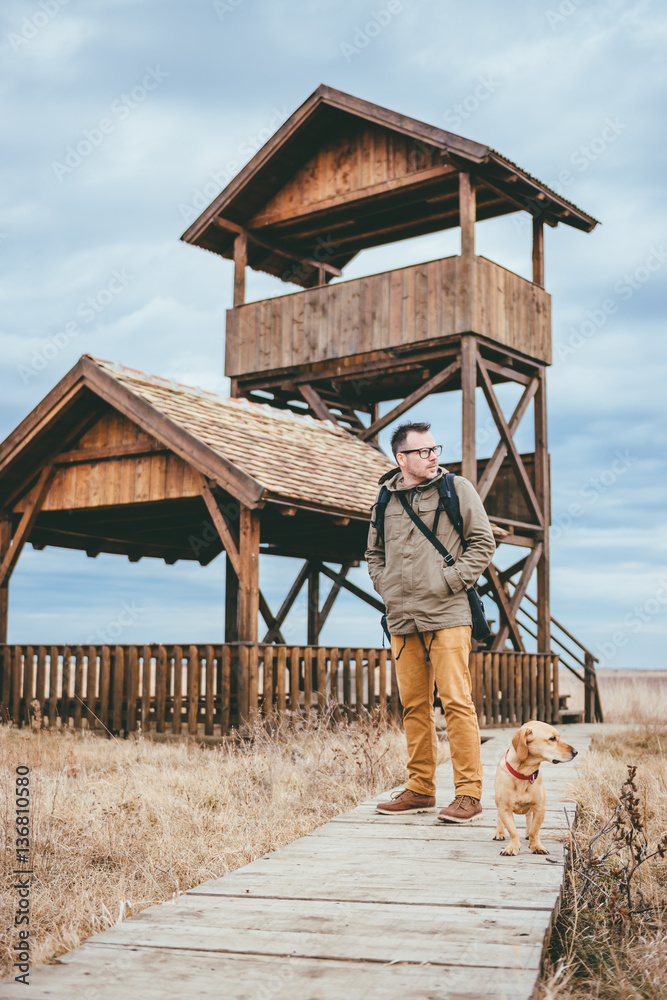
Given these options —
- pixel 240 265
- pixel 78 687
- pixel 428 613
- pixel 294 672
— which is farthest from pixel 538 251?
pixel 428 613

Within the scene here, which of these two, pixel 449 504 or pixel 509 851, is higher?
pixel 449 504

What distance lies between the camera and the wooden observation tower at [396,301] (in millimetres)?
16266

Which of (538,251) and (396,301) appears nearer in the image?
(396,301)

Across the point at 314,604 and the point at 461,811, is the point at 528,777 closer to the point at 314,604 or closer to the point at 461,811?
the point at 461,811

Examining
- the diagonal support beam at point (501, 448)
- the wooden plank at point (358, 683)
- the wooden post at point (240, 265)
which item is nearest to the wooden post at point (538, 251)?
the diagonal support beam at point (501, 448)

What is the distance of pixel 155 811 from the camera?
7.56 metres

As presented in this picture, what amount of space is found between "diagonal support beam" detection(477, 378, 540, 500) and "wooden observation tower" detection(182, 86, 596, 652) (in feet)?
0.09

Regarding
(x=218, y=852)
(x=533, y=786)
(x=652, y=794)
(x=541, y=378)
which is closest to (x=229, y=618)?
(x=541, y=378)

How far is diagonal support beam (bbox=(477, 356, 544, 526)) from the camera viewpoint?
53.5ft

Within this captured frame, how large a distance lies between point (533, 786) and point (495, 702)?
10.7m

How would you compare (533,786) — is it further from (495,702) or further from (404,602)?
(495,702)

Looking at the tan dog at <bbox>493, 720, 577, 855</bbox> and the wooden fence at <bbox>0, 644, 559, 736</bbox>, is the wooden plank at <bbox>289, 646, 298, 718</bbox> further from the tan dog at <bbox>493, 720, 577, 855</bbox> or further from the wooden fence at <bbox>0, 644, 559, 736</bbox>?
the tan dog at <bbox>493, 720, 577, 855</bbox>

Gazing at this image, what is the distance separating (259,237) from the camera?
19812 mm

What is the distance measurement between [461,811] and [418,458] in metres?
2.03
